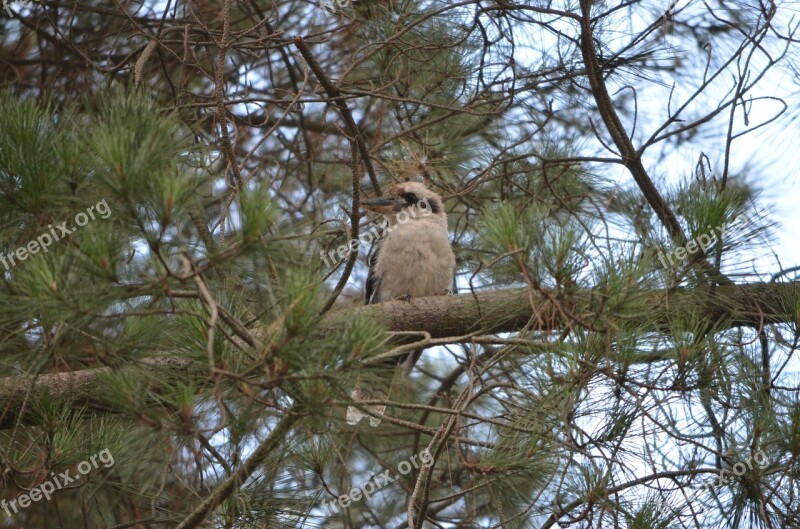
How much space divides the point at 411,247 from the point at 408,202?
11.8 inches

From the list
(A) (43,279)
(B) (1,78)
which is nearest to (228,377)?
(A) (43,279)

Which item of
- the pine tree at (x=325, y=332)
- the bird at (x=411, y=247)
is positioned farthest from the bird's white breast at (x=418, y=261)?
the pine tree at (x=325, y=332)

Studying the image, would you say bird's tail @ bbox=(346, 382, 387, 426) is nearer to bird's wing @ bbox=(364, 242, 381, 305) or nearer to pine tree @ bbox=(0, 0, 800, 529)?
pine tree @ bbox=(0, 0, 800, 529)

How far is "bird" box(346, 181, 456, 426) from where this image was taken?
4.11 meters

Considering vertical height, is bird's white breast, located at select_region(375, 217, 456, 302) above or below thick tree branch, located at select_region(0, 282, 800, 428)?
above

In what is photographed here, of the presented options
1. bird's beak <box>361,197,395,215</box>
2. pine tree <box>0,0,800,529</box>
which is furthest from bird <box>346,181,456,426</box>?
pine tree <box>0,0,800,529</box>

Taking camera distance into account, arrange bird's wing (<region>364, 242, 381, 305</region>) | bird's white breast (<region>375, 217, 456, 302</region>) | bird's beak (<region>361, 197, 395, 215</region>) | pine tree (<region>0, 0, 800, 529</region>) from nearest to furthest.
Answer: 1. pine tree (<region>0, 0, 800, 529</region>)
2. bird's white breast (<region>375, 217, 456, 302</region>)
3. bird's beak (<region>361, 197, 395, 215</region>)
4. bird's wing (<region>364, 242, 381, 305</region>)

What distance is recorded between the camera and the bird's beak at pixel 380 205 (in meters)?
4.21

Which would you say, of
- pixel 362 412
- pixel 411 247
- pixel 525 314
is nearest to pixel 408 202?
pixel 411 247

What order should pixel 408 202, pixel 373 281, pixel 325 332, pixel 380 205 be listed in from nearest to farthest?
pixel 325 332 < pixel 380 205 < pixel 408 202 < pixel 373 281

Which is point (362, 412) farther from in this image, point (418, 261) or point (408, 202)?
point (408, 202)

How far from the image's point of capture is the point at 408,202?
433 cm

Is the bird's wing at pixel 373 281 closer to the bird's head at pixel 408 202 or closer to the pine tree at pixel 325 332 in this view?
the bird's head at pixel 408 202

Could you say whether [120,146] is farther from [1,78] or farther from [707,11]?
[1,78]
